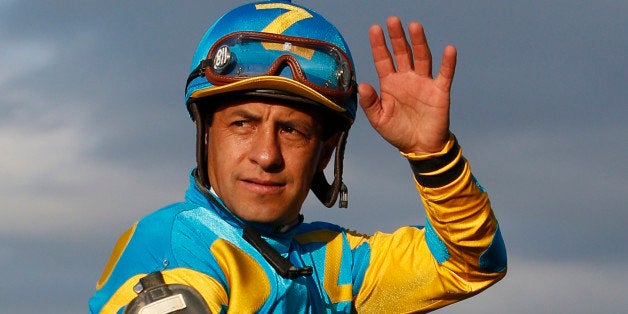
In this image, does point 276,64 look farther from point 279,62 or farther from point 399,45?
point 399,45

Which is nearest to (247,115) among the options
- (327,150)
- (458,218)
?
(327,150)

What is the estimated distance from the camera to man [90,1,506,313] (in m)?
6.70

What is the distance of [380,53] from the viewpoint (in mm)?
6992

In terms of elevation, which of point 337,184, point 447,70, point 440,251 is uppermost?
point 447,70

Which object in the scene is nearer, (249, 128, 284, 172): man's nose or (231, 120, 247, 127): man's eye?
(249, 128, 284, 172): man's nose

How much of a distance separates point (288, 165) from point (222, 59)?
692 millimetres

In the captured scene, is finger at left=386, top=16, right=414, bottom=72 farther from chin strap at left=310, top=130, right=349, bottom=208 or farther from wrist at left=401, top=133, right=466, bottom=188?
chin strap at left=310, top=130, right=349, bottom=208

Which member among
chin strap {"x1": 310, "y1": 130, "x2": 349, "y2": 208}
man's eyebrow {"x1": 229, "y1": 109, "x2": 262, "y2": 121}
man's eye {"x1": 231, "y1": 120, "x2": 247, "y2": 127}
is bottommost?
chin strap {"x1": 310, "y1": 130, "x2": 349, "y2": 208}

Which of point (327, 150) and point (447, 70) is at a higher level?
point (447, 70)

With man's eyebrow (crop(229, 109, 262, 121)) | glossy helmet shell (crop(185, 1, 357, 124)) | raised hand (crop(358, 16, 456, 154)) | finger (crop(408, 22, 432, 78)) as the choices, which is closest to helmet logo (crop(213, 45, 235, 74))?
glossy helmet shell (crop(185, 1, 357, 124))

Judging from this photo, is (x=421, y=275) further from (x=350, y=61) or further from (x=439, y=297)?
(x=350, y=61)

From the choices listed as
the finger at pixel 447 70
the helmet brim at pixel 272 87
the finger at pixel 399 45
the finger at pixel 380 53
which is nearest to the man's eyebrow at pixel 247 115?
the helmet brim at pixel 272 87

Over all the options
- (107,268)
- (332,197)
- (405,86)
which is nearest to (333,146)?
(332,197)

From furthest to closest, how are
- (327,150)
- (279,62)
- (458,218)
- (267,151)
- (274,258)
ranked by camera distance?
(327,150) → (458,218) → (279,62) → (267,151) → (274,258)
